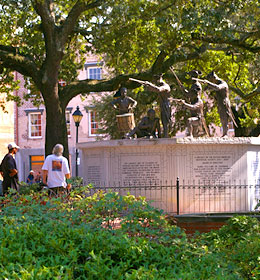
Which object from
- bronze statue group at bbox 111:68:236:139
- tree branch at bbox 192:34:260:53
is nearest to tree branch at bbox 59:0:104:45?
tree branch at bbox 192:34:260:53

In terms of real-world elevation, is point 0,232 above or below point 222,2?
below

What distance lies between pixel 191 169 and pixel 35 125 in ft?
110

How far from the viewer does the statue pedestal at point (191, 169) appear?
588 inches

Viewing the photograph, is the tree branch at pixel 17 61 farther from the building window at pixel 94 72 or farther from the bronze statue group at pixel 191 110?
the building window at pixel 94 72

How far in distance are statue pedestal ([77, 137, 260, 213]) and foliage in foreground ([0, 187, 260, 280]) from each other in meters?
7.48

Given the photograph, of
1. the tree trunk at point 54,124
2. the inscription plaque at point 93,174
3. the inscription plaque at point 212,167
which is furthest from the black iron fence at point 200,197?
the tree trunk at point 54,124

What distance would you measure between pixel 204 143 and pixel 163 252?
10.1 m

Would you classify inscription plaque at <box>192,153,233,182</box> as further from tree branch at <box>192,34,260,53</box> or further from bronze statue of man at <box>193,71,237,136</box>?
tree branch at <box>192,34,260,53</box>

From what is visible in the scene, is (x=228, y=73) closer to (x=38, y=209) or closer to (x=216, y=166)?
(x=216, y=166)

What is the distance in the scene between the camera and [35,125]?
155ft

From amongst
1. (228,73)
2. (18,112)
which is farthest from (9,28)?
(18,112)

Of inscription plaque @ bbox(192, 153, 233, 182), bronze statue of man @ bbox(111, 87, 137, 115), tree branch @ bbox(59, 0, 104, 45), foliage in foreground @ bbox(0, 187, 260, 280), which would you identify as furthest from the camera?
tree branch @ bbox(59, 0, 104, 45)

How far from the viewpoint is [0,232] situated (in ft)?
17.4

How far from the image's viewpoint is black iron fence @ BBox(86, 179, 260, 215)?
48.8 feet
